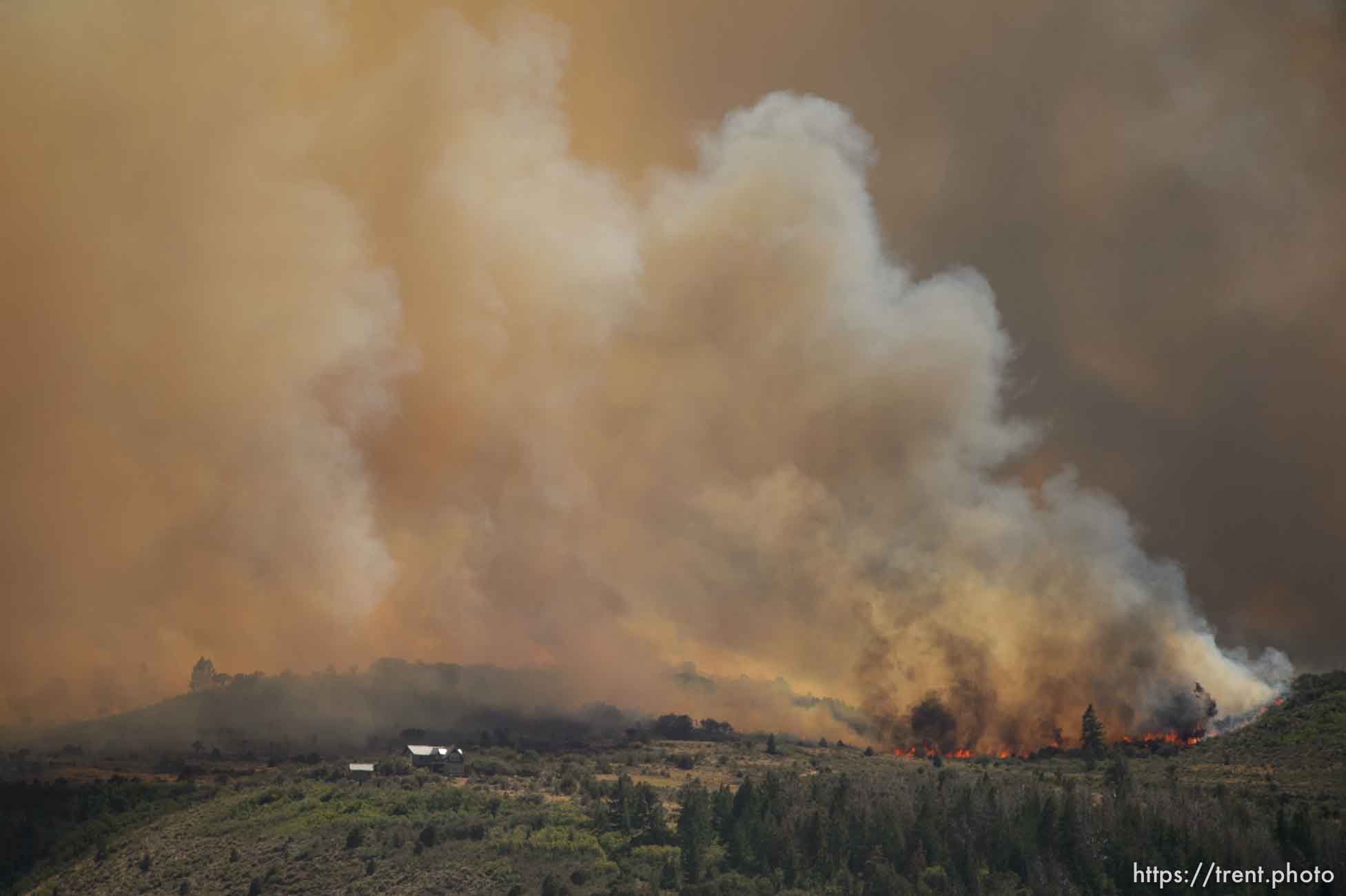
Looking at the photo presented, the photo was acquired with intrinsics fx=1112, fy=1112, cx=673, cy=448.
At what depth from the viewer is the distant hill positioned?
118625 mm

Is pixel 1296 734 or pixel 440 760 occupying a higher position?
Answer: pixel 1296 734

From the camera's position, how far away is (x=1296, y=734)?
4958 inches

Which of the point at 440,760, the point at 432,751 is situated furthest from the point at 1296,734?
the point at 432,751

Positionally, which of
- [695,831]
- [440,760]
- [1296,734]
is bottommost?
[695,831]

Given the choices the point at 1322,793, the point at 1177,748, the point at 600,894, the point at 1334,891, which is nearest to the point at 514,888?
the point at 600,894

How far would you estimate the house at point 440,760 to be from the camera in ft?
443

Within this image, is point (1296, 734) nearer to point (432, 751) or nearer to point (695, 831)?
point (695, 831)

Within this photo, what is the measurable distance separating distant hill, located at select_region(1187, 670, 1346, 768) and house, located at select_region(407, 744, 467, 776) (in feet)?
282

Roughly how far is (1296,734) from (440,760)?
9980 cm

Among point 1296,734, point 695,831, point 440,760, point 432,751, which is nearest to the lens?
point 695,831

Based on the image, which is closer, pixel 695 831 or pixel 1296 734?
pixel 695 831

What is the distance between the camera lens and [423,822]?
11162cm

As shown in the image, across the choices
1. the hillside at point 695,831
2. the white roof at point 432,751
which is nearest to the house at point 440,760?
the white roof at point 432,751

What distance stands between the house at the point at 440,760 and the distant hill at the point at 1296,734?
85990 mm
